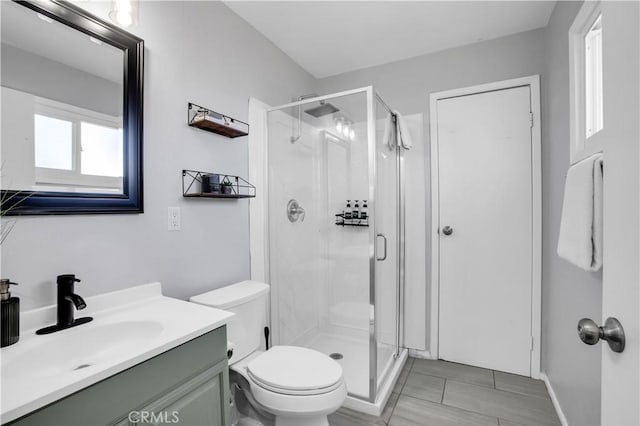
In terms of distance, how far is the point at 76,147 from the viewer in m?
1.21

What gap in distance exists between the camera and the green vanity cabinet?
76cm

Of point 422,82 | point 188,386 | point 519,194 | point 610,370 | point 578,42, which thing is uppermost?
point 422,82

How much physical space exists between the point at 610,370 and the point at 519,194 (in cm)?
192

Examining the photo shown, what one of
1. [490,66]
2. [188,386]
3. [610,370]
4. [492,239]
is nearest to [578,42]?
[490,66]

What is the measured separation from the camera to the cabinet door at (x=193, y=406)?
92 cm

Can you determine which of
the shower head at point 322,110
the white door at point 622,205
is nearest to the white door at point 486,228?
the shower head at point 322,110

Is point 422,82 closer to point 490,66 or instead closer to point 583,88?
point 490,66

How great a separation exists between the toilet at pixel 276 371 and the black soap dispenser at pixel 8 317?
0.67 metres

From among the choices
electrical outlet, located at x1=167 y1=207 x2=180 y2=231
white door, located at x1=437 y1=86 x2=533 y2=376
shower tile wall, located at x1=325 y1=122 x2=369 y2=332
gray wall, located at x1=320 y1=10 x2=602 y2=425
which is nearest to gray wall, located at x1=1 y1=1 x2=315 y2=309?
electrical outlet, located at x1=167 y1=207 x2=180 y2=231

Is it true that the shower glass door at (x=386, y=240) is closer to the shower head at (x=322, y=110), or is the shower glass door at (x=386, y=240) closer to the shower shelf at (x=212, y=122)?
the shower head at (x=322, y=110)

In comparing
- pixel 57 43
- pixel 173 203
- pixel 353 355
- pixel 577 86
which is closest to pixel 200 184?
pixel 173 203

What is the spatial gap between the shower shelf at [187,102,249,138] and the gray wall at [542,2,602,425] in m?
1.87

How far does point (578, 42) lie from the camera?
1557 millimetres

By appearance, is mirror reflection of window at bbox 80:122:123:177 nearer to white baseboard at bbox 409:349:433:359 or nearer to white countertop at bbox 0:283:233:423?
white countertop at bbox 0:283:233:423
